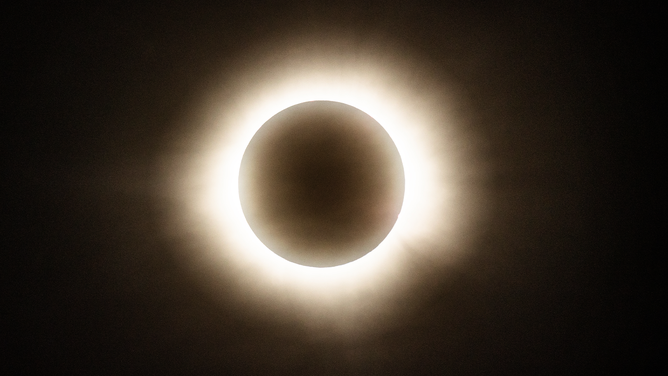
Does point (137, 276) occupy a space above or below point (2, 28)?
below

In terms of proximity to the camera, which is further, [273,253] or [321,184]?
[273,253]

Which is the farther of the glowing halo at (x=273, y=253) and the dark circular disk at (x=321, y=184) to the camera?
the glowing halo at (x=273, y=253)

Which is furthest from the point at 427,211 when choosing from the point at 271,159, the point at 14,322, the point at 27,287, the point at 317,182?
the point at 14,322

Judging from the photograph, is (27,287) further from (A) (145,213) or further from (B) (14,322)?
(A) (145,213)

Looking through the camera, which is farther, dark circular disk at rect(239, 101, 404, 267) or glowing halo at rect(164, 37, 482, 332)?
glowing halo at rect(164, 37, 482, 332)
